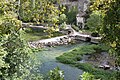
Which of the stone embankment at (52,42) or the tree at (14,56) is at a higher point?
the tree at (14,56)

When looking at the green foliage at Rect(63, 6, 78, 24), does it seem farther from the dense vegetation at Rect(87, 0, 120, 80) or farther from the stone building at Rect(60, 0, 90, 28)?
the dense vegetation at Rect(87, 0, 120, 80)

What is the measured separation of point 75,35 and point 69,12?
9.19 m

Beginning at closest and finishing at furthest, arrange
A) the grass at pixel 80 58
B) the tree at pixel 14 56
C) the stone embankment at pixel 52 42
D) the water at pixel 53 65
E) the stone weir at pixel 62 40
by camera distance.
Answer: the tree at pixel 14 56 < the water at pixel 53 65 < the grass at pixel 80 58 < the stone embankment at pixel 52 42 < the stone weir at pixel 62 40

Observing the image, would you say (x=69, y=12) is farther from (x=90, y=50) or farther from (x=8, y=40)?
(x=8, y=40)

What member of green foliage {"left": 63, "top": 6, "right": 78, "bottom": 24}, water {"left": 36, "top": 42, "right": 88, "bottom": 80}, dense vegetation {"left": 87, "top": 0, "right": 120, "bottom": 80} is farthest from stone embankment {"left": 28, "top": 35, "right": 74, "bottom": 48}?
dense vegetation {"left": 87, "top": 0, "right": 120, "bottom": 80}

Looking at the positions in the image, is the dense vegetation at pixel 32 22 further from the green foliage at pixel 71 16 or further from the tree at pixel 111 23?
the green foliage at pixel 71 16

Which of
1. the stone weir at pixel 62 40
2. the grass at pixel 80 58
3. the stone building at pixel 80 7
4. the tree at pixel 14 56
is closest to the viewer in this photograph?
the tree at pixel 14 56

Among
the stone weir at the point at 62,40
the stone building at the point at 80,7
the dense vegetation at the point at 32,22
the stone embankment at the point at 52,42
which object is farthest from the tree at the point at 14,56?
the stone building at the point at 80,7

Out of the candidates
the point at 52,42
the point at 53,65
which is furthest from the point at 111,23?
the point at 52,42

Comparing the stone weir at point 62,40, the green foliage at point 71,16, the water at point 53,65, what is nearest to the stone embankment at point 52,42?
the stone weir at point 62,40

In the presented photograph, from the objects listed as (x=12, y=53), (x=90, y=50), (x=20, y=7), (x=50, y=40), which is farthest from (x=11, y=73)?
(x=50, y=40)

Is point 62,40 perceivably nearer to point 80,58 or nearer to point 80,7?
point 80,58

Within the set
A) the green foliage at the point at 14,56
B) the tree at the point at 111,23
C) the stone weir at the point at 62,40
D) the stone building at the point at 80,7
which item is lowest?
the stone weir at the point at 62,40

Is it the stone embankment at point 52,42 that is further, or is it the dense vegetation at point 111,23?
the stone embankment at point 52,42
